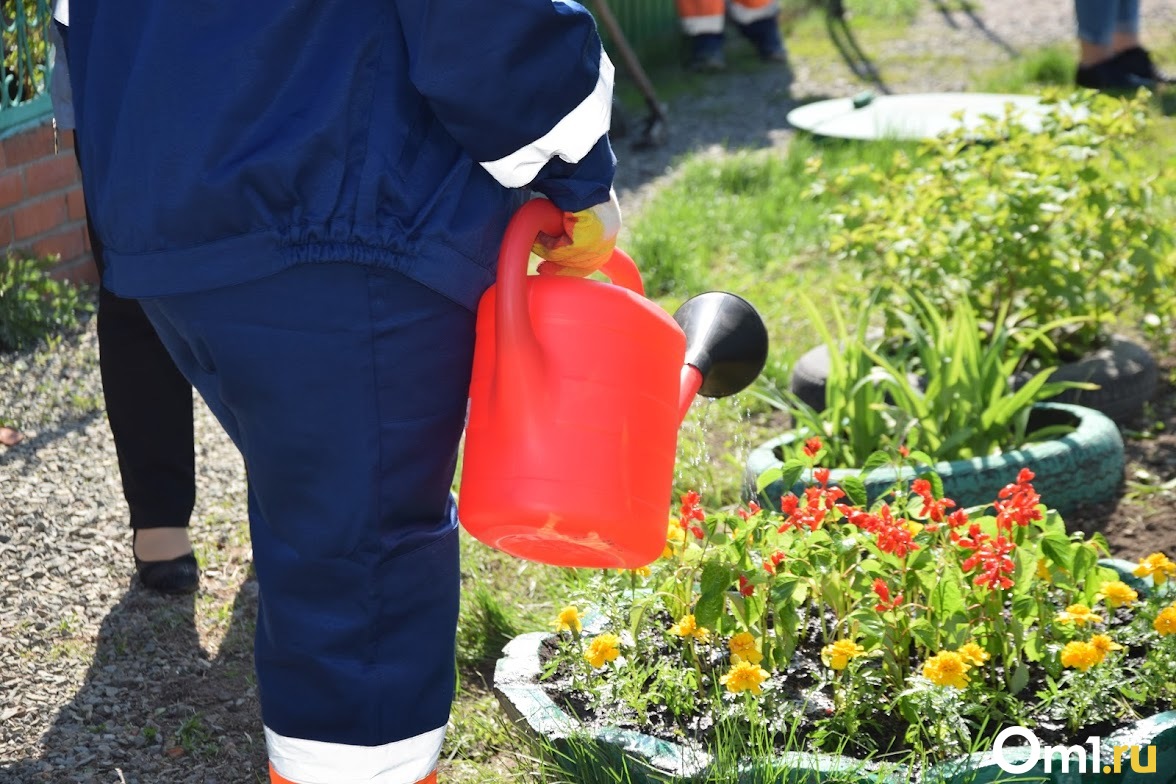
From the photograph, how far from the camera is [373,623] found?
167 cm

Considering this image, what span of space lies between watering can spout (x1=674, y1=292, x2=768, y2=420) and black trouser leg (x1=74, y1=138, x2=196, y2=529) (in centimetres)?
95

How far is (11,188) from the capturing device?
3.93 m

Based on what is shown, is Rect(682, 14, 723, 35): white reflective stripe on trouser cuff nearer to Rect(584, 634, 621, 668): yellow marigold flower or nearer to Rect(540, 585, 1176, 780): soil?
Rect(540, 585, 1176, 780): soil

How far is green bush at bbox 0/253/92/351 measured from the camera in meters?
3.68

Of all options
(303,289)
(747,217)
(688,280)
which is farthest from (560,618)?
(747,217)

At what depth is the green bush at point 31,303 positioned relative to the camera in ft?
12.1

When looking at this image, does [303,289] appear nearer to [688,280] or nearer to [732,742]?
[732,742]

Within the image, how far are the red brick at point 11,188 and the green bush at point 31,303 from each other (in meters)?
0.15

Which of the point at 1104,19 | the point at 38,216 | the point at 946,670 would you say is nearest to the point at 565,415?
the point at 946,670

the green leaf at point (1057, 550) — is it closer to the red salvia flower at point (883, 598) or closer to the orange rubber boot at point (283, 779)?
the red salvia flower at point (883, 598)

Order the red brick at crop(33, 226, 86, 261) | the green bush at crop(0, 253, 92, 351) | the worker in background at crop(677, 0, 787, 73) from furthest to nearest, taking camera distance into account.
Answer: the worker in background at crop(677, 0, 787, 73) < the red brick at crop(33, 226, 86, 261) < the green bush at crop(0, 253, 92, 351)

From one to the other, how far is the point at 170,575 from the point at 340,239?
129 cm

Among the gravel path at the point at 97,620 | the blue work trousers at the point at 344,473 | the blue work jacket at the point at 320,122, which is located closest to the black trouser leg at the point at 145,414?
the gravel path at the point at 97,620

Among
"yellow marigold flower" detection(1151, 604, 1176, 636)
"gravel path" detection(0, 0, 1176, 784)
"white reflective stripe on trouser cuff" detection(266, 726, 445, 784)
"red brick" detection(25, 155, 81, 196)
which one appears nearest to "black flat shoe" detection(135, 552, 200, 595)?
"gravel path" detection(0, 0, 1176, 784)
